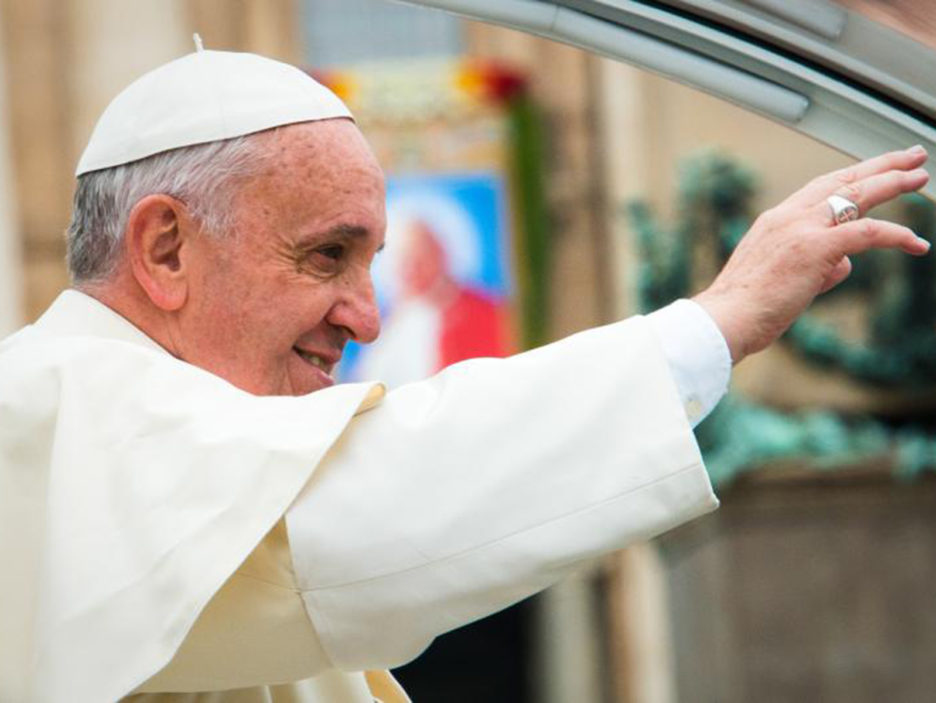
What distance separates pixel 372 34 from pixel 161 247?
13085 millimetres

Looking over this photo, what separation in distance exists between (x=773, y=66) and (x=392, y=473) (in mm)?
688

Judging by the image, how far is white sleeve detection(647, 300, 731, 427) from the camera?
269 cm

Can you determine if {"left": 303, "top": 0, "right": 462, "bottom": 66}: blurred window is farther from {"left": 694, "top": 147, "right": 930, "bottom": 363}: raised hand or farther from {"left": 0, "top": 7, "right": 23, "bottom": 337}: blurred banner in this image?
{"left": 694, "top": 147, "right": 930, "bottom": 363}: raised hand

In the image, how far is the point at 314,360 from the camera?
10.3 ft

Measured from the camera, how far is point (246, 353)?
10.1 ft

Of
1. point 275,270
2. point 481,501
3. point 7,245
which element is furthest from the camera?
point 7,245

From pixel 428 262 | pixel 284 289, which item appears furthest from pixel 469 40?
pixel 284 289

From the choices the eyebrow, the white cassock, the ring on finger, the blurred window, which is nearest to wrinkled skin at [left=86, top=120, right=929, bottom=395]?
the eyebrow

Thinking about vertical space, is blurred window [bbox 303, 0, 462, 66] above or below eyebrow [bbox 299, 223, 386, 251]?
above

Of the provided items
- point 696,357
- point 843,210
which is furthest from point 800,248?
point 696,357

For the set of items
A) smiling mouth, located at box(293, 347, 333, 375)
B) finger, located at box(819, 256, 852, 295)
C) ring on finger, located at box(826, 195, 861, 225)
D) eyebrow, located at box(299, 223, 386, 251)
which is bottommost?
smiling mouth, located at box(293, 347, 333, 375)

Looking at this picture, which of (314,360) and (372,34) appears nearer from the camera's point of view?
(314,360)

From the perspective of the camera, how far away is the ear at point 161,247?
10.2 feet

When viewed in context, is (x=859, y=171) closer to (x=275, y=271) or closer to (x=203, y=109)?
(x=275, y=271)
